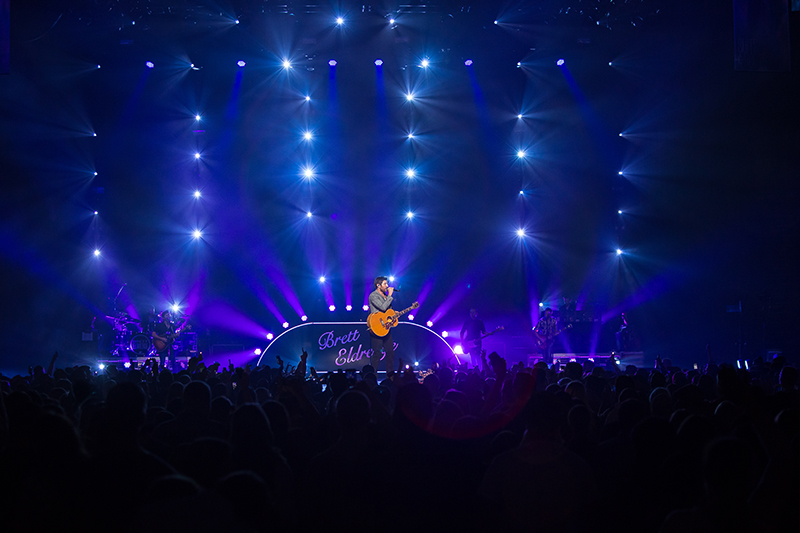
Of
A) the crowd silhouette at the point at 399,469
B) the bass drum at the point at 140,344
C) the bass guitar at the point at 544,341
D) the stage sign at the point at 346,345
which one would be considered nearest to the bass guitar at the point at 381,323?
the stage sign at the point at 346,345

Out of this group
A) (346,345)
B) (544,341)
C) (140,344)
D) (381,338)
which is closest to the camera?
(381,338)

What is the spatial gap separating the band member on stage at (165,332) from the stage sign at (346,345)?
3.12 m

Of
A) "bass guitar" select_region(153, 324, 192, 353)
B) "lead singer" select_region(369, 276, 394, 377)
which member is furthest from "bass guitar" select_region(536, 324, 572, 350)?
"bass guitar" select_region(153, 324, 192, 353)

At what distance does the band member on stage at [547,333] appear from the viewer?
15.2 meters

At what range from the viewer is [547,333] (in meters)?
15.3

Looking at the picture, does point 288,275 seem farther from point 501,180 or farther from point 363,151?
point 501,180

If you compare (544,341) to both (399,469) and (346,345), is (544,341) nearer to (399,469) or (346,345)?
(346,345)

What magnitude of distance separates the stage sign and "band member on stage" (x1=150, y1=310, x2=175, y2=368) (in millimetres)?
3118

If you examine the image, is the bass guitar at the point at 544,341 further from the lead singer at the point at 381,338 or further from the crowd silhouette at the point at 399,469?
the crowd silhouette at the point at 399,469

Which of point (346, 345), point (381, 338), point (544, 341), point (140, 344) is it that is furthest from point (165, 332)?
point (544, 341)

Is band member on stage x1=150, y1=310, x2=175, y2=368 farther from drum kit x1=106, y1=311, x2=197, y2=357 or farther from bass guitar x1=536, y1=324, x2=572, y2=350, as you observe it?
bass guitar x1=536, y1=324, x2=572, y2=350

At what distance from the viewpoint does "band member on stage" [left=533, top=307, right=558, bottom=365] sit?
15.2 m

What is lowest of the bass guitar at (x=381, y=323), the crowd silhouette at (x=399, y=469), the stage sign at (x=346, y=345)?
the crowd silhouette at (x=399, y=469)

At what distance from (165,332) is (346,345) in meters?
Answer: 5.20
